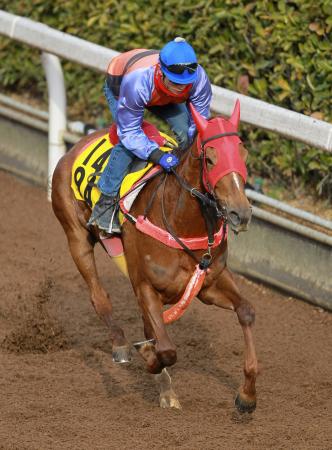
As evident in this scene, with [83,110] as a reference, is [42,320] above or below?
above

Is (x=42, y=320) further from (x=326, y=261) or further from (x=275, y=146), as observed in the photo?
(x=275, y=146)

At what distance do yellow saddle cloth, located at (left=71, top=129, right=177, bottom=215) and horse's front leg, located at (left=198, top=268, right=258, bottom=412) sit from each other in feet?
3.30

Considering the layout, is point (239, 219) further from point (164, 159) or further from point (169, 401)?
point (169, 401)

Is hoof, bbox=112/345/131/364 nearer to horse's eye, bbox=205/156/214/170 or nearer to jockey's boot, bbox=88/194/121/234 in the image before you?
jockey's boot, bbox=88/194/121/234

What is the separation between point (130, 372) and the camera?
7.41 meters

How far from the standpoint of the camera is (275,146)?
30.6ft

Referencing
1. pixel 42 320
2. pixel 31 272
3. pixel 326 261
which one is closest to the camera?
pixel 42 320

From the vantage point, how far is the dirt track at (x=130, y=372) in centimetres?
627

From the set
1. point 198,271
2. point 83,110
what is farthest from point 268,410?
point 83,110

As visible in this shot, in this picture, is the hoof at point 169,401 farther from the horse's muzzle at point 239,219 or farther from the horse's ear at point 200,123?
the horse's ear at point 200,123

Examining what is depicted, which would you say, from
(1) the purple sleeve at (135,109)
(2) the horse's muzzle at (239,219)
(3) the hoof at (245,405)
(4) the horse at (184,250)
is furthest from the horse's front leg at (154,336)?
(2) the horse's muzzle at (239,219)

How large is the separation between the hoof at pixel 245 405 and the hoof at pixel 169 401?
464mm

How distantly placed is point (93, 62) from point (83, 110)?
81.8 inches

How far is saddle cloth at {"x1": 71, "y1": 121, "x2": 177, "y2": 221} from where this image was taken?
6.81 m
